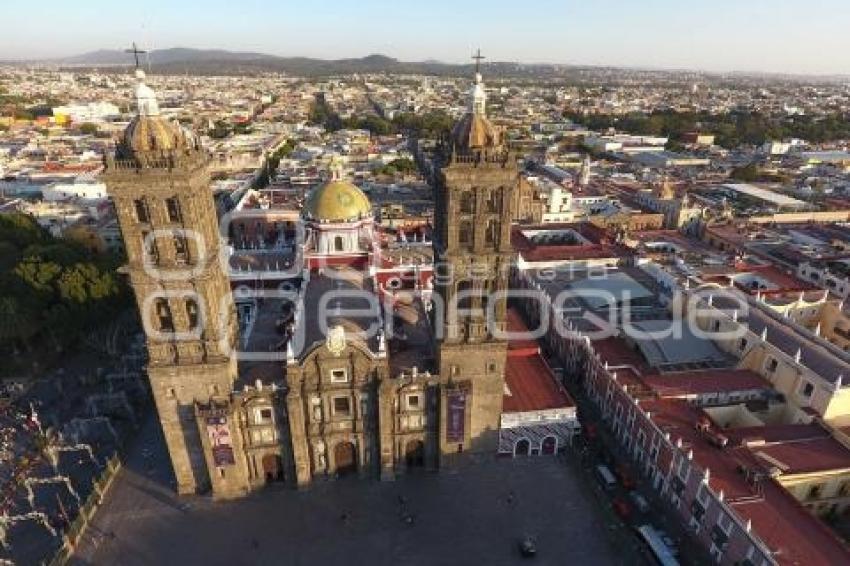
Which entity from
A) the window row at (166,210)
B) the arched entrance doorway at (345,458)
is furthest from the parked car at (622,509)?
the window row at (166,210)

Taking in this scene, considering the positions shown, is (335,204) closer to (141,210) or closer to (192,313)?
(192,313)

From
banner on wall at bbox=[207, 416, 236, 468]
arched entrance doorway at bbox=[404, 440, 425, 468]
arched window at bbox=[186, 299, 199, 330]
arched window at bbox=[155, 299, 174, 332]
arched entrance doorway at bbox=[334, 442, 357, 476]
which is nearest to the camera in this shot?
arched window at bbox=[155, 299, 174, 332]

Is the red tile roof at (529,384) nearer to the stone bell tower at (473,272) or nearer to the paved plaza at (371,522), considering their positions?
the stone bell tower at (473,272)

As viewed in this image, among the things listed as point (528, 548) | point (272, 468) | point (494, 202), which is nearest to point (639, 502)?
point (528, 548)

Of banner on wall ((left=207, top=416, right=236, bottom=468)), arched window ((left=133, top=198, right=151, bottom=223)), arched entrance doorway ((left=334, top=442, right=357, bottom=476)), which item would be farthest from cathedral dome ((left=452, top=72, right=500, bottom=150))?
banner on wall ((left=207, top=416, right=236, bottom=468))

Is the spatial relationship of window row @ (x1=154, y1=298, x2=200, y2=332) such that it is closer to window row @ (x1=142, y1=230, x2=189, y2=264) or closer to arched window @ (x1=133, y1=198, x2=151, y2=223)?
window row @ (x1=142, y1=230, x2=189, y2=264)

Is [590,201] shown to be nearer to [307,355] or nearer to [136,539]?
[307,355]
